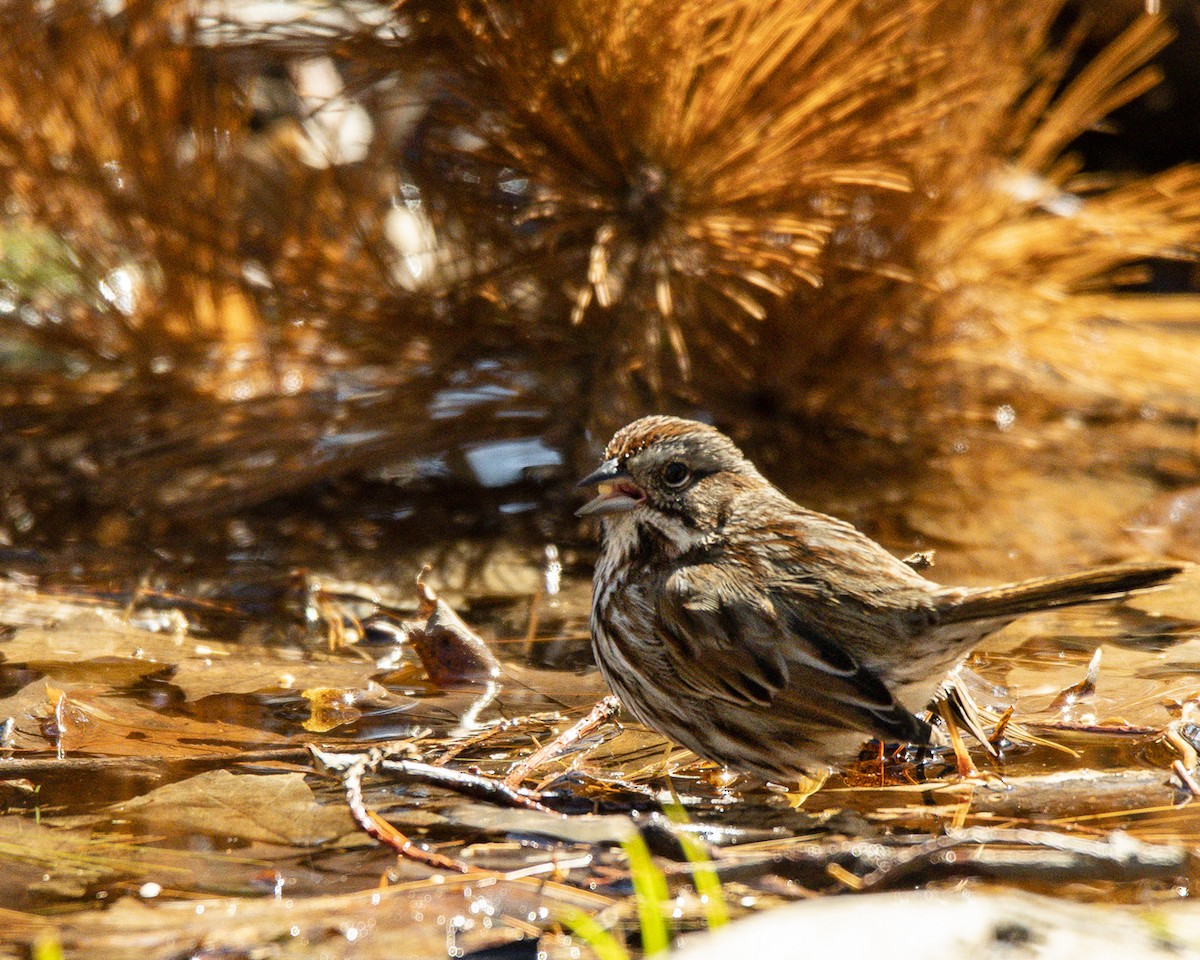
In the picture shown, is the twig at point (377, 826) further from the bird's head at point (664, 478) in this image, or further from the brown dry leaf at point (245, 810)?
the bird's head at point (664, 478)

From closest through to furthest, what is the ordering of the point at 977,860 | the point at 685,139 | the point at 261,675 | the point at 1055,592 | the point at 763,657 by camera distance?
the point at 977,860 → the point at 1055,592 → the point at 763,657 → the point at 261,675 → the point at 685,139

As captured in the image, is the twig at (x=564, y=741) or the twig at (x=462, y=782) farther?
the twig at (x=564, y=741)

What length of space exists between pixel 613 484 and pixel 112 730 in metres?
1.26

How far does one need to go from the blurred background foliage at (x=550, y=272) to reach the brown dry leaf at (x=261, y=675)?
102 centimetres

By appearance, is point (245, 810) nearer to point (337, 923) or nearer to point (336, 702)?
point (337, 923)

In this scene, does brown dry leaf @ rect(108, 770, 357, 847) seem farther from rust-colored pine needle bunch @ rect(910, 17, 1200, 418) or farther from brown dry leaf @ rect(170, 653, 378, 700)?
rust-colored pine needle bunch @ rect(910, 17, 1200, 418)

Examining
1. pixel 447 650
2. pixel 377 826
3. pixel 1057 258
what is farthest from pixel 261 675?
pixel 1057 258

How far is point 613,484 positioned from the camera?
3289 millimetres

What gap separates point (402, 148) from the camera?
457 centimetres

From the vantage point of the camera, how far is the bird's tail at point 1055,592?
249 cm

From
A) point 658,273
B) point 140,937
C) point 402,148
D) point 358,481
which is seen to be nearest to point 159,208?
point 402,148

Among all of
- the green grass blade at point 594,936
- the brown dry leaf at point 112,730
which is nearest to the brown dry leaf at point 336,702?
the brown dry leaf at point 112,730

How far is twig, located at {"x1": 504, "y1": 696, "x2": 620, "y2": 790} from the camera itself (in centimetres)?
276

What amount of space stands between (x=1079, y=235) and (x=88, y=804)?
3748 millimetres
